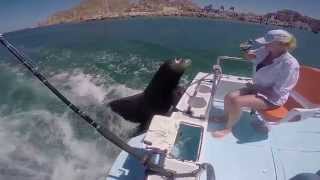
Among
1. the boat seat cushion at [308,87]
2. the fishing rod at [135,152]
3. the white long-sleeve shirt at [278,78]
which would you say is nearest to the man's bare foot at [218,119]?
the white long-sleeve shirt at [278,78]

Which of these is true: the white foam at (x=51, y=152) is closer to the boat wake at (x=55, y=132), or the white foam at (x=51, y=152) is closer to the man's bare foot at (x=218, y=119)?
the boat wake at (x=55, y=132)

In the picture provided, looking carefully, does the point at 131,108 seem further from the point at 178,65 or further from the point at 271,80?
the point at 271,80

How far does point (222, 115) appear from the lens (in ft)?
16.1

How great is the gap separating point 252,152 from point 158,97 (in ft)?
7.00

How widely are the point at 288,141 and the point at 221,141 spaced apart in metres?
0.86

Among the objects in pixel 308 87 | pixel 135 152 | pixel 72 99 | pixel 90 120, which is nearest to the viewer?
pixel 90 120

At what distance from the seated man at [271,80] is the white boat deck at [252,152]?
0.23 meters

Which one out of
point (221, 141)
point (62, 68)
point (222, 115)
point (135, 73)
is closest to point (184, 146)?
point (221, 141)

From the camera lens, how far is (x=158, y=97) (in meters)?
6.04

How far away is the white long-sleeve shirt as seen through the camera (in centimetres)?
424

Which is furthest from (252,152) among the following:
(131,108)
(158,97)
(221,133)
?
(131,108)

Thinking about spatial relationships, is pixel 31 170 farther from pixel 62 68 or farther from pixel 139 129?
pixel 62 68

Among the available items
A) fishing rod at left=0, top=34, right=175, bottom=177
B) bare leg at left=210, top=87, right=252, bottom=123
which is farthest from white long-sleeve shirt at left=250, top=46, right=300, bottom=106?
fishing rod at left=0, top=34, right=175, bottom=177

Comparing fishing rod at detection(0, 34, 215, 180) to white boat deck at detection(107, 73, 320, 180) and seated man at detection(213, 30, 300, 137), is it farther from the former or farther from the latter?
seated man at detection(213, 30, 300, 137)
